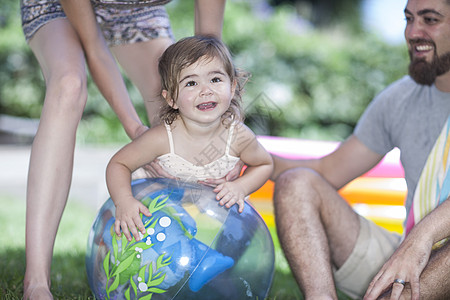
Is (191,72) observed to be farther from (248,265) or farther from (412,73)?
(412,73)

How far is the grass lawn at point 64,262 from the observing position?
8.73ft

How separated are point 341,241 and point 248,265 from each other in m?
0.78

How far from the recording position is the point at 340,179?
10.1ft

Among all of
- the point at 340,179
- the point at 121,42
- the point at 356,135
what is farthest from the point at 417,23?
the point at 121,42

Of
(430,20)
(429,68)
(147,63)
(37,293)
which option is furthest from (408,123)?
(37,293)

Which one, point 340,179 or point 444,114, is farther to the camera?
point 340,179

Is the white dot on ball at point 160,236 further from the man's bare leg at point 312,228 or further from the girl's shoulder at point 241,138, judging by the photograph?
the man's bare leg at point 312,228

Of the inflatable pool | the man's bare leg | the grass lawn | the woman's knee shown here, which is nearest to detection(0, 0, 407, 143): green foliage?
the grass lawn

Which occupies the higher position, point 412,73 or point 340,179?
point 412,73

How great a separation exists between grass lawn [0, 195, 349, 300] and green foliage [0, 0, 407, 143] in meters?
2.98

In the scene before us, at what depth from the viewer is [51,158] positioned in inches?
89.2

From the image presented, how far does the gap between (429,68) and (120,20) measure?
5.00ft

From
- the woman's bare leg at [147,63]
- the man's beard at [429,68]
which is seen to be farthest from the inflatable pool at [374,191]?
the woman's bare leg at [147,63]

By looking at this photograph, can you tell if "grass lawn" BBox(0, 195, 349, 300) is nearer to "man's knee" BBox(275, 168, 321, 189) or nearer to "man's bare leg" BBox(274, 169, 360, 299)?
"man's bare leg" BBox(274, 169, 360, 299)
